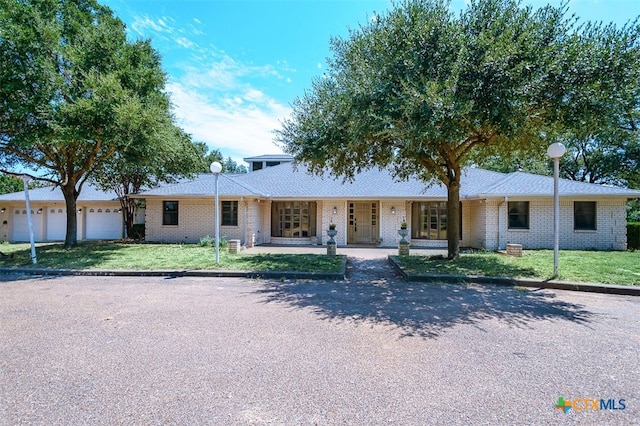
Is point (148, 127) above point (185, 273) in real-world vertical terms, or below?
above

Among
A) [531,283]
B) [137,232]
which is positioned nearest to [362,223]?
[531,283]

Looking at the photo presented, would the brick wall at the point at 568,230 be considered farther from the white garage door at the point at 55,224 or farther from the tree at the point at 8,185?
the tree at the point at 8,185

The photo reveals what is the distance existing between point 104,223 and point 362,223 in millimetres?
15641

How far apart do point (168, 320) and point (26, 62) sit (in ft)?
35.7

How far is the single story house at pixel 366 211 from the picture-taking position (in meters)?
14.2

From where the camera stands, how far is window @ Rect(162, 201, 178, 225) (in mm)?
16812

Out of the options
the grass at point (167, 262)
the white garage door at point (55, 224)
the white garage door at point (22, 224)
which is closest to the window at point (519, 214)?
the grass at point (167, 262)

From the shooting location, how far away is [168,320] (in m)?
5.01

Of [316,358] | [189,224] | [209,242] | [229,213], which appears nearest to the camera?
[316,358]

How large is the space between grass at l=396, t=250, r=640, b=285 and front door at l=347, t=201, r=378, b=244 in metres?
6.40

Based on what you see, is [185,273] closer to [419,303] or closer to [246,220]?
[419,303]

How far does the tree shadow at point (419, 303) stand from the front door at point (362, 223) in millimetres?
9174

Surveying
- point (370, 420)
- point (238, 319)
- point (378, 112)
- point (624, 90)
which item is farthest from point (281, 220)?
point (370, 420)

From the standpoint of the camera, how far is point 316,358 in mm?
3662
